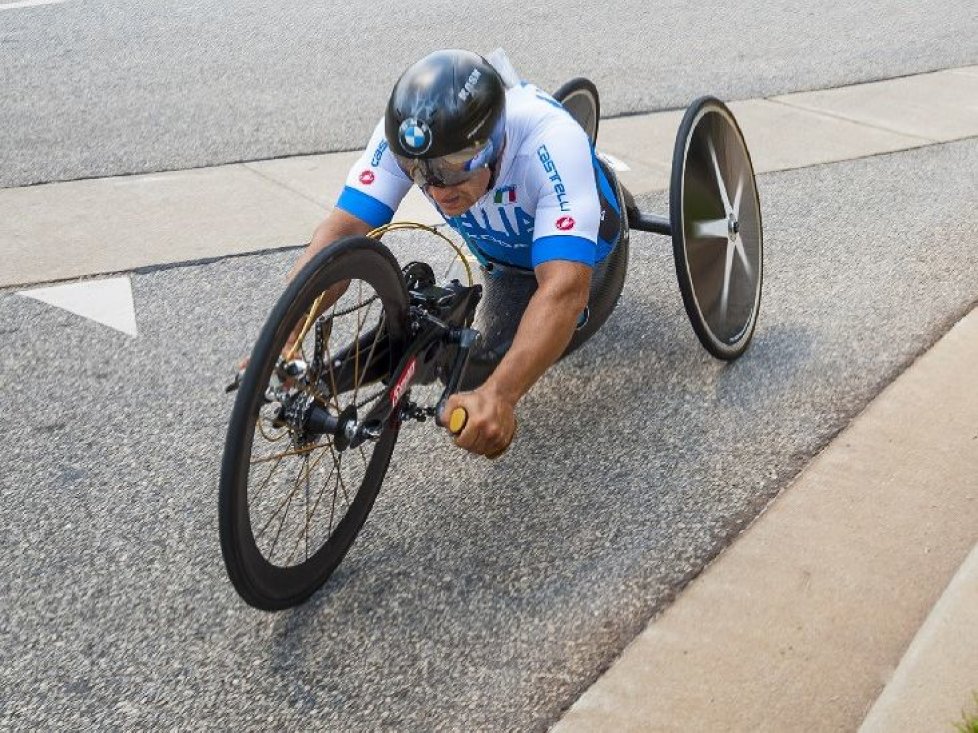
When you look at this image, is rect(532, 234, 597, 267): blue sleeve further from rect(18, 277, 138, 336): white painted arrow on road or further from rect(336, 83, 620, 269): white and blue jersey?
rect(18, 277, 138, 336): white painted arrow on road

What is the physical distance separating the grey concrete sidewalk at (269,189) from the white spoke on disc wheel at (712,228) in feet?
6.40

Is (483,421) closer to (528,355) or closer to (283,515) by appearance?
(528,355)

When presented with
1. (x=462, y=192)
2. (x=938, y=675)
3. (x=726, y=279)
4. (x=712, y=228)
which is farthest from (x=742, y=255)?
(x=938, y=675)

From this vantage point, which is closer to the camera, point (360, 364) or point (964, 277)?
point (360, 364)

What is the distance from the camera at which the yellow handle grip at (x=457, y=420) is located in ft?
11.4

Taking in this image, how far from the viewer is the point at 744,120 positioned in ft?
27.1

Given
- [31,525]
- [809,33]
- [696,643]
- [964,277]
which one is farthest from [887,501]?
[809,33]

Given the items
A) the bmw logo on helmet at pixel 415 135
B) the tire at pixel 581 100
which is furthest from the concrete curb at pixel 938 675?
the tire at pixel 581 100

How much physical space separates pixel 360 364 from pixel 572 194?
2.67 ft

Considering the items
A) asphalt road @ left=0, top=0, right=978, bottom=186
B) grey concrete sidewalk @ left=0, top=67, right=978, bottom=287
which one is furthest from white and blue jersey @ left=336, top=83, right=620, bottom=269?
asphalt road @ left=0, top=0, right=978, bottom=186

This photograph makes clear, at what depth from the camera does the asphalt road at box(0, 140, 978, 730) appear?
3.31 metres

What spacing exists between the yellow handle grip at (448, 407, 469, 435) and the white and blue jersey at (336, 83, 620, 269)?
61cm

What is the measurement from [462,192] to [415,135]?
279mm

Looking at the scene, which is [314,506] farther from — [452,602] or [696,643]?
[696,643]
